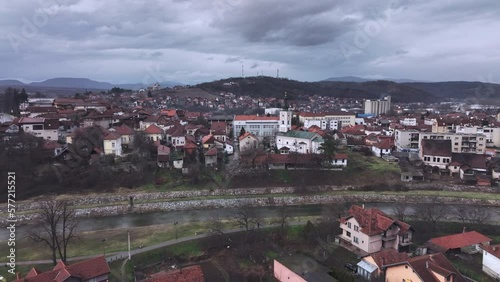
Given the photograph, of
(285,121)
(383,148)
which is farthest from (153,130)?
(383,148)

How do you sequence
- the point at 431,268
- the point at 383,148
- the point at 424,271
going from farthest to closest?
the point at 383,148 < the point at 431,268 < the point at 424,271

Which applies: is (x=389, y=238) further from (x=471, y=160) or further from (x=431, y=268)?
(x=471, y=160)

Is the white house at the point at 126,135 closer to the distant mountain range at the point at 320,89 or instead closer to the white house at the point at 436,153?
the white house at the point at 436,153

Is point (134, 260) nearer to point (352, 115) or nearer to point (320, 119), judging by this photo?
point (320, 119)

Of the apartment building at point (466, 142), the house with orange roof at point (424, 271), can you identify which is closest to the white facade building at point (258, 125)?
the apartment building at point (466, 142)

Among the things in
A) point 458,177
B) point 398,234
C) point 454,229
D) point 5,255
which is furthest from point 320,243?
point 458,177

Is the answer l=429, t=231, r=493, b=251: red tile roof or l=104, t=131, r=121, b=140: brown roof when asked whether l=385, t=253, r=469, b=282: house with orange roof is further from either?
l=104, t=131, r=121, b=140: brown roof
